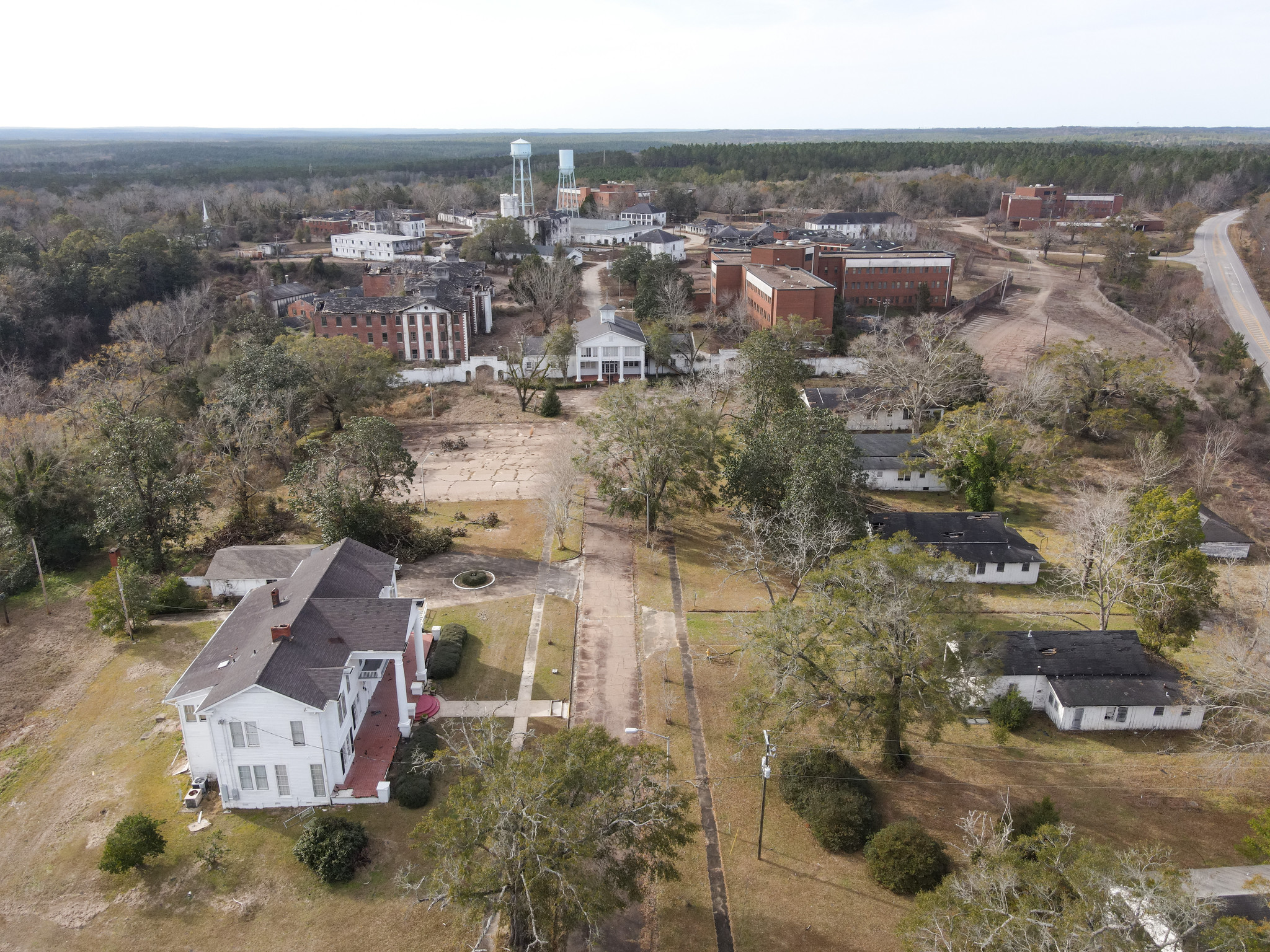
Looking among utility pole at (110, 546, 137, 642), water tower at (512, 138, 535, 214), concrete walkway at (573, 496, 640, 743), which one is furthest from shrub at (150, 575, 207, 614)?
water tower at (512, 138, 535, 214)

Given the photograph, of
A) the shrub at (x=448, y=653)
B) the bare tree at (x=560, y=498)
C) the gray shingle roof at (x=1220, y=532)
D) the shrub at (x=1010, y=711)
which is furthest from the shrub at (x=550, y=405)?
the gray shingle roof at (x=1220, y=532)

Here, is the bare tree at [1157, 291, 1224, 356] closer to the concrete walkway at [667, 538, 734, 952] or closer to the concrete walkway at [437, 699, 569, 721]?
the concrete walkway at [667, 538, 734, 952]

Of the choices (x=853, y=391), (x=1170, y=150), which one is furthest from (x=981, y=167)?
(x=853, y=391)

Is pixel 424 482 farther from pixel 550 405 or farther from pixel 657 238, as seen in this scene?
pixel 657 238

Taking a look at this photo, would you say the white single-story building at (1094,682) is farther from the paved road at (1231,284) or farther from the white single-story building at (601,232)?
the white single-story building at (601,232)

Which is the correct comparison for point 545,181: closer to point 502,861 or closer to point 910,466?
point 910,466
